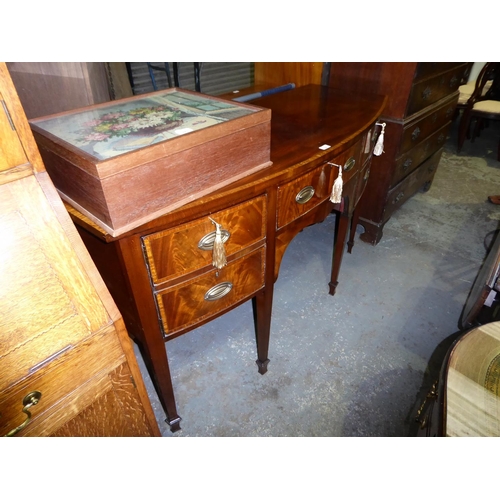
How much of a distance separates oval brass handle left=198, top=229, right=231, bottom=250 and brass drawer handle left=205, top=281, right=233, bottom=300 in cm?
18

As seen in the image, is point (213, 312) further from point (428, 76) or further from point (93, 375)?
point (428, 76)

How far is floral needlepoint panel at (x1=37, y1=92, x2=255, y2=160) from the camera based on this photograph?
844 millimetres

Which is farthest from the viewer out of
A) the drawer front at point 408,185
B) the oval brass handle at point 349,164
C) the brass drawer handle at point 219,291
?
Result: the drawer front at point 408,185

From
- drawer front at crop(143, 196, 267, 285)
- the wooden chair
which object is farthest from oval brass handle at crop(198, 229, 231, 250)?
the wooden chair

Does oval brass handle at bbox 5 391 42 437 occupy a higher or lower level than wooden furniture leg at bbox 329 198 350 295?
higher

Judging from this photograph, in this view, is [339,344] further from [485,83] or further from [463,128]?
[485,83]

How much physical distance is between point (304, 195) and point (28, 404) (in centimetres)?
100

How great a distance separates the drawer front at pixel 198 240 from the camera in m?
0.95

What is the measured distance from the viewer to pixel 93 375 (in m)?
0.84

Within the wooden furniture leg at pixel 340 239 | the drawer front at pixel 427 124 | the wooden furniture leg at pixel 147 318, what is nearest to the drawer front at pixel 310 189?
the wooden furniture leg at pixel 340 239

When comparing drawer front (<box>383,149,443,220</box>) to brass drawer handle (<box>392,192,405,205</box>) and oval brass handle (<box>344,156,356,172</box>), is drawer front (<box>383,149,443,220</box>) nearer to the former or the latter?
brass drawer handle (<box>392,192,405,205</box>)

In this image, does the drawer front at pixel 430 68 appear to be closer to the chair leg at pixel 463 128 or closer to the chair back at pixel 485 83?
the chair back at pixel 485 83

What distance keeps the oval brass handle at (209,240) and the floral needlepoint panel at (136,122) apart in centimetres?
30
